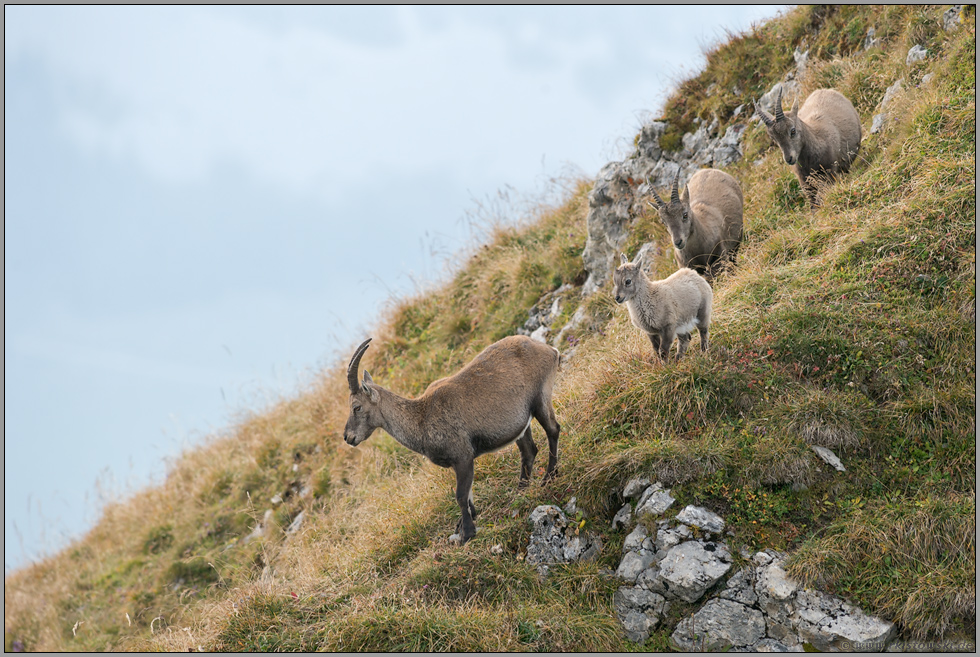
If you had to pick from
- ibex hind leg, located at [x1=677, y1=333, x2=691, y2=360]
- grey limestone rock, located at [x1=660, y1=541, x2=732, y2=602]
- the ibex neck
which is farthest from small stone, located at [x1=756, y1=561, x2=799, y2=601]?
the ibex neck

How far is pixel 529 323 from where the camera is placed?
14.2 metres

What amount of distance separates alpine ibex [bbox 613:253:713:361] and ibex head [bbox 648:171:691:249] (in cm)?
210

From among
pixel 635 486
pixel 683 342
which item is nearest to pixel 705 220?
pixel 683 342

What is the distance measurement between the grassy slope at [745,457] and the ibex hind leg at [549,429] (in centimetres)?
13

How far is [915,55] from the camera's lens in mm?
13180

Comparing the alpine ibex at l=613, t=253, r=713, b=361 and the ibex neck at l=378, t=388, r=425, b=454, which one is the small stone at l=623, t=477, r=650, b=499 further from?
the ibex neck at l=378, t=388, r=425, b=454

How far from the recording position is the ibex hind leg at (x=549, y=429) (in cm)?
834

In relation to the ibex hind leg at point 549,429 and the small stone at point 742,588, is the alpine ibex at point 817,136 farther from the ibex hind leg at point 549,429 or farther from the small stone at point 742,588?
the small stone at point 742,588

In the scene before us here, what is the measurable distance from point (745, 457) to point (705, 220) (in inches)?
200

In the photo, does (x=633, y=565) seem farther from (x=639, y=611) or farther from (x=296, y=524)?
(x=296, y=524)

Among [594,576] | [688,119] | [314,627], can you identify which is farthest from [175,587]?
[688,119]

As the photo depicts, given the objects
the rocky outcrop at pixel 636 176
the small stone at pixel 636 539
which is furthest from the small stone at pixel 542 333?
the small stone at pixel 636 539

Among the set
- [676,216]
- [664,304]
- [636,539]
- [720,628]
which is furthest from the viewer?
[676,216]

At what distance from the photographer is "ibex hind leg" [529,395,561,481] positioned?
8336 millimetres
